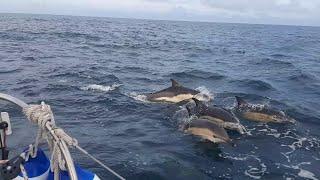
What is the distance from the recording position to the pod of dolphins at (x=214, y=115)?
1448 centimetres

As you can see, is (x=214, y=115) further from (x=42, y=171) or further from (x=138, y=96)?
(x=42, y=171)

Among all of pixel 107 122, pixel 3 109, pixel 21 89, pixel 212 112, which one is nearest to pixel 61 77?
pixel 21 89

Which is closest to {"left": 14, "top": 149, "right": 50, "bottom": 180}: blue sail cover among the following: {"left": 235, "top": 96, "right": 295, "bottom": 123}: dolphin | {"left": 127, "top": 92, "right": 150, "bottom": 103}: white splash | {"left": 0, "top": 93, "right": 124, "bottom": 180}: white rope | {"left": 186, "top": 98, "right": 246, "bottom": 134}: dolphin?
{"left": 0, "top": 93, "right": 124, "bottom": 180}: white rope

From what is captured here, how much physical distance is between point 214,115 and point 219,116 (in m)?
0.19

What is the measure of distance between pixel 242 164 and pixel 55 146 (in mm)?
8668

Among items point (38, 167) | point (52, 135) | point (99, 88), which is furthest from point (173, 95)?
point (52, 135)

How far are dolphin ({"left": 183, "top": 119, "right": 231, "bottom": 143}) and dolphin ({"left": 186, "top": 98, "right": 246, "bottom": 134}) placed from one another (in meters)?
1.18

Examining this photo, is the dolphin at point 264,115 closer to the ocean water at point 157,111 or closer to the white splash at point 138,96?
the ocean water at point 157,111

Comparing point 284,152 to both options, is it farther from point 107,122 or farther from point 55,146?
point 55,146

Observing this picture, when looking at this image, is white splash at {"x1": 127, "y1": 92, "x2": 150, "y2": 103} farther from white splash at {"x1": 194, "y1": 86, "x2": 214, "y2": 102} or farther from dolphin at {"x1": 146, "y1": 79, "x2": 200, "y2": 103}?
white splash at {"x1": 194, "y1": 86, "x2": 214, "y2": 102}

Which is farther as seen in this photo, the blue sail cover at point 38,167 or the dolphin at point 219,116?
the dolphin at point 219,116

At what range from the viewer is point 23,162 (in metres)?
5.18

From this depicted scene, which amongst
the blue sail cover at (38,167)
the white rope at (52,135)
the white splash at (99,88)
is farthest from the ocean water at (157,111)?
the white rope at (52,135)

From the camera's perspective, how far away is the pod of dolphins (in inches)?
570
